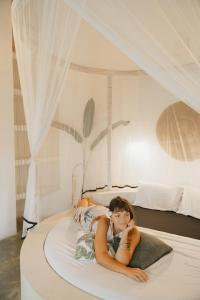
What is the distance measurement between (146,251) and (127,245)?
6.2 inches

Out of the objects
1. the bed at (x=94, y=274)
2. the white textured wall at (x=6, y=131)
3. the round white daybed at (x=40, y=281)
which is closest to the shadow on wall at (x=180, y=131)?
the bed at (x=94, y=274)

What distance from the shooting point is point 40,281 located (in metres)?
1.65

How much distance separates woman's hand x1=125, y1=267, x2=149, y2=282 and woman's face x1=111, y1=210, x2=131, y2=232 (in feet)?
1.03

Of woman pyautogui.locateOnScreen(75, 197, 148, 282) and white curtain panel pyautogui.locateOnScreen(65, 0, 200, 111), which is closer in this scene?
white curtain panel pyautogui.locateOnScreen(65, 0, 200, 111)

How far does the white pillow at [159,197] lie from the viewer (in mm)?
3096

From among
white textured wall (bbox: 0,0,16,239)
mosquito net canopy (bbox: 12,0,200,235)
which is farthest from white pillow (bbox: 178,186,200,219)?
white textured wall (bbox: 0,0,16,239)

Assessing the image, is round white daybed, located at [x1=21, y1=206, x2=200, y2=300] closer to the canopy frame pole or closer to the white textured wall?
the white textured wall

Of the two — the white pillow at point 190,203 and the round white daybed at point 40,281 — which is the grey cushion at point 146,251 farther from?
the white pillow at point 190,203

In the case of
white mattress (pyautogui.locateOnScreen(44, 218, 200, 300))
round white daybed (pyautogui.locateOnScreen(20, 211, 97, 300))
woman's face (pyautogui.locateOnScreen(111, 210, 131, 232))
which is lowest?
round white daybed (pyautogui.locateOnScreen(20, 211, 97, 300))

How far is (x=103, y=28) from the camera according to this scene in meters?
1.42

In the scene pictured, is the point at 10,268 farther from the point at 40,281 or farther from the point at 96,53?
the point at 96,53

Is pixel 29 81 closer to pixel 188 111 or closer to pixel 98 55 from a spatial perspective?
pixel 98 55

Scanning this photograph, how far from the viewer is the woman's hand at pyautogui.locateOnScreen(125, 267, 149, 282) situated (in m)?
1.55

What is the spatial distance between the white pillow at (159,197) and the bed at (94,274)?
0.76 metres
